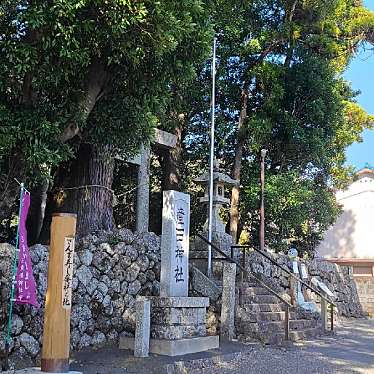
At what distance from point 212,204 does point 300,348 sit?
178 inches

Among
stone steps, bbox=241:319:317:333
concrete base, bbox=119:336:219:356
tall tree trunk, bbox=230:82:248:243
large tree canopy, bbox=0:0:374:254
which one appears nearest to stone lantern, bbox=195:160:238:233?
large tree canopy, bbox=0:0:374:254

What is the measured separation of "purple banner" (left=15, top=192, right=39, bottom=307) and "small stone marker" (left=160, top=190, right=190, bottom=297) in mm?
2734

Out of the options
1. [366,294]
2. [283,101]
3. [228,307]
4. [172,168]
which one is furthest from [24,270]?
[366,294]

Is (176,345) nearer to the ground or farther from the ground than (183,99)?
nearer to the ground

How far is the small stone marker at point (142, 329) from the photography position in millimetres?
8406

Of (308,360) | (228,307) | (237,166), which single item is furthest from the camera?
(237,166)

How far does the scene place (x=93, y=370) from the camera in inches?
289

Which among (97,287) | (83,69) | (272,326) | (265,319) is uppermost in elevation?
(83,69)

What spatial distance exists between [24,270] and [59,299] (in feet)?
5.24

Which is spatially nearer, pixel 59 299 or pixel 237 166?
pixel 59 299

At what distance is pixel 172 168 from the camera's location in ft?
53.9

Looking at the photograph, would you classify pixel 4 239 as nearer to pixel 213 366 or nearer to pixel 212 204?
pixel 212 204

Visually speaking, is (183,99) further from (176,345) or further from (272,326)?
(176,345)

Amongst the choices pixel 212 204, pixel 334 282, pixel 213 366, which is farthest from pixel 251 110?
pixel 213 366
